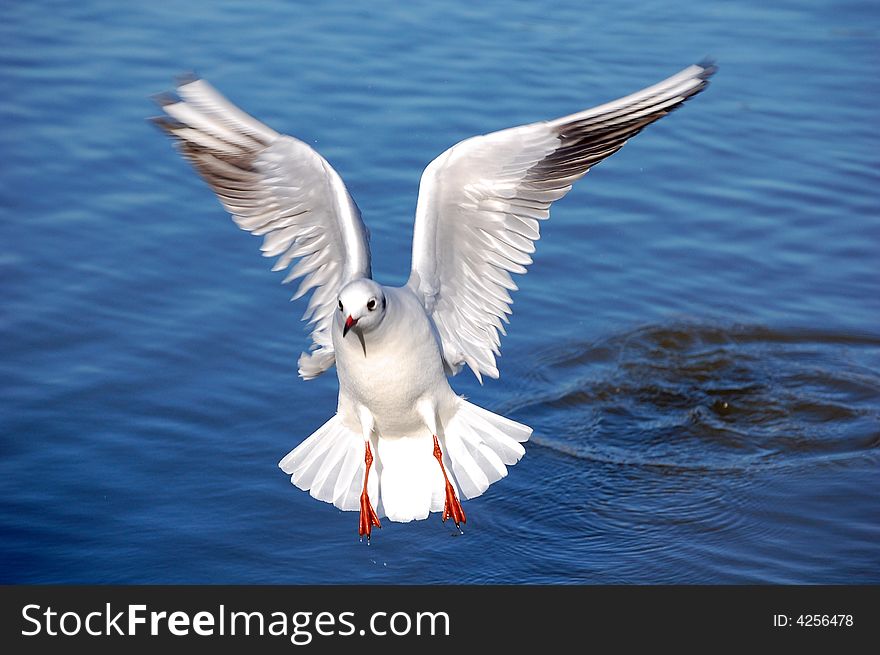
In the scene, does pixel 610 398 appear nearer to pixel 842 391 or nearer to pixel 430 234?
pixel 842 391

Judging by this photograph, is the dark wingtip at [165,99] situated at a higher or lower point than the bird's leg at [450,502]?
higher

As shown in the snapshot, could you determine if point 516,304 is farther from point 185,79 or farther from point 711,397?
point 185,79

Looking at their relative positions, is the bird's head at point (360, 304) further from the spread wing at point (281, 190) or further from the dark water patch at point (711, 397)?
the dark water patch at point (711, 397)

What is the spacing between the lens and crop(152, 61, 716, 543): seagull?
6.05 m

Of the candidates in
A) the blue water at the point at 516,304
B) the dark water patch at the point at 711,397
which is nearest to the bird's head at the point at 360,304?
the blue water at the point at 516,304

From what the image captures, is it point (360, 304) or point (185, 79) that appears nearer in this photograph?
point (360, 304)

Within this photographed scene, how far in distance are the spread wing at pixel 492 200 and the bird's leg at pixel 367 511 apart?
25.8 inches

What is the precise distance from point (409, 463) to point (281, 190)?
4.64 ft

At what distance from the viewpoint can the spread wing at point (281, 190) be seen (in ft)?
20.0

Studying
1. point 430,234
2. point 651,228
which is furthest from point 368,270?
point 651,228

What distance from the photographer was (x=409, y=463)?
655 cm

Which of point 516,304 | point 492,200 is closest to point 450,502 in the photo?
point 492,200

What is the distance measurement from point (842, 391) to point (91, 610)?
14.6 ft

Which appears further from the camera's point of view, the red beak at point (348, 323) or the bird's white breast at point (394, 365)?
the bird's white breast at point (394, 365)
